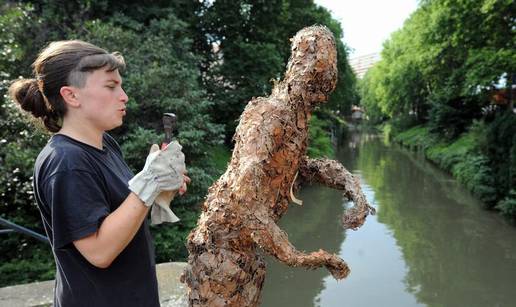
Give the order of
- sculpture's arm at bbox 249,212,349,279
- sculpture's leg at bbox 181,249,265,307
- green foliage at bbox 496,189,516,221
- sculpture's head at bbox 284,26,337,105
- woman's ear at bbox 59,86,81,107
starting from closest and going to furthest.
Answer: woman's ear at bbox 59,86,81,107 → sculpture's arm at bbox 249,212,349,279 → sculpture's leg at bbox 181,249,265,307 → sculpture's head at bbox 284,26,337,105 → green foliage at bbox 496,189,516,221

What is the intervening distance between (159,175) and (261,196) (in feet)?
2.09

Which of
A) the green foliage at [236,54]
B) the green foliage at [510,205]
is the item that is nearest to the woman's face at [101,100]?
the green foliage at [236,54]

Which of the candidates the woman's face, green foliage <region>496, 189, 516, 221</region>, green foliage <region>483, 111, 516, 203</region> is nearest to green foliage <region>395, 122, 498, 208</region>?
green foliage <region>483, 111, 516, 203</region>

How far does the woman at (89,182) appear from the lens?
1.31 meters

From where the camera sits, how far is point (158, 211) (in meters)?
1.55

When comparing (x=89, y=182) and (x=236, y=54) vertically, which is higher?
(x=236, y=54)

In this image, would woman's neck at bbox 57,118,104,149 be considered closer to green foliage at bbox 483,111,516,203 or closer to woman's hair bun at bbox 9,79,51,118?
woman's hair bun at bbox 9,79,51,118

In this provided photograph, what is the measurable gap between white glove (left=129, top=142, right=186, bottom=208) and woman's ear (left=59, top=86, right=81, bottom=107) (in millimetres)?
300

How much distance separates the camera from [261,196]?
76.2 inches

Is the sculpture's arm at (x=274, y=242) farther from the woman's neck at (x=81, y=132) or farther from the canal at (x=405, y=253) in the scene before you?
the canal at (x=405, y=253)

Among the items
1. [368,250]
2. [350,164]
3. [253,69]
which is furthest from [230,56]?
[350,164]

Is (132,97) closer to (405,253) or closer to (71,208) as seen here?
(71,208)

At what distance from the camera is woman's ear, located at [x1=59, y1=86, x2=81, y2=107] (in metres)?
1.42

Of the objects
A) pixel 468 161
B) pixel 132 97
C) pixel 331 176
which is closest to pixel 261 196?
pixel 331 176
